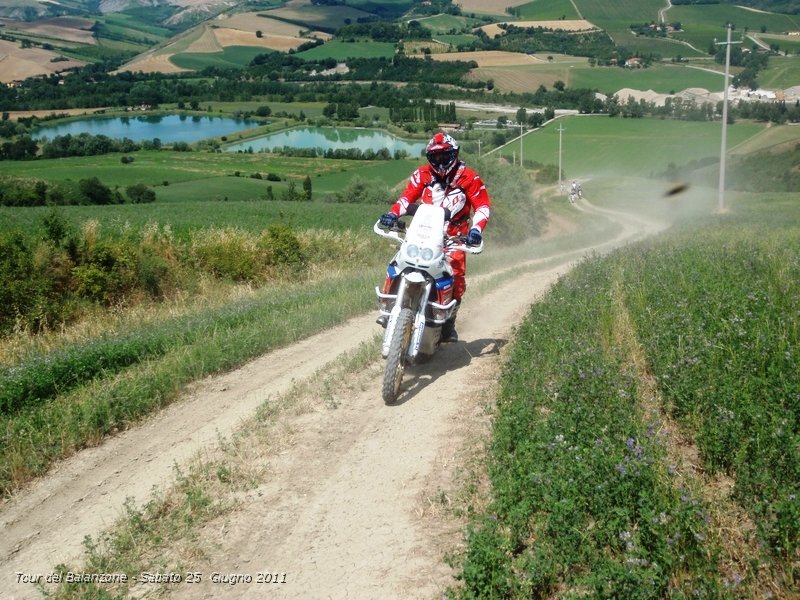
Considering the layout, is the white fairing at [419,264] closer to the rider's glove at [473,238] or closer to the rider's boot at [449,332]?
the rider's glove at [473,238]

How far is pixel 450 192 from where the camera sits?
8.55 m

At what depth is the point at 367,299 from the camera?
42.2 feet

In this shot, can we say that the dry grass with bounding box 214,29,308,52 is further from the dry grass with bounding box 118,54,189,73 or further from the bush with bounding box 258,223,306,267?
the bush with bounding box 258,223,306,267

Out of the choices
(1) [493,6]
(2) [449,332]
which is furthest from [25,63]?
(2) [449,332]

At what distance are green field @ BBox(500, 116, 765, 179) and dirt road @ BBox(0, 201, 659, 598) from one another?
65171mm

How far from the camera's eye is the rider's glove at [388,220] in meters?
8.36

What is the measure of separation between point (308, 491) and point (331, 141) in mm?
93903

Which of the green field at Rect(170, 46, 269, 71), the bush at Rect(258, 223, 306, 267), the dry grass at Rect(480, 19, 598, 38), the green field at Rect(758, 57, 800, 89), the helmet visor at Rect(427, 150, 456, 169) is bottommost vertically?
the bush at Rect(258, 223, 306, 267)

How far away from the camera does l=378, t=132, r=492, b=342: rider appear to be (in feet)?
27.3

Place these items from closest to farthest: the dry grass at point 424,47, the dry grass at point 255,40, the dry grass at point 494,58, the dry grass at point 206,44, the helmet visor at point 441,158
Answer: the helmet visor at point 441,158 < the dry grass at point 494,58 < the dry grass at point 424,47 < the dry grass at point 206,44 < the dry grass at point 255,40

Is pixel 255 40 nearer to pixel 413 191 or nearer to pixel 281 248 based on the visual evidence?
pixel 281 248

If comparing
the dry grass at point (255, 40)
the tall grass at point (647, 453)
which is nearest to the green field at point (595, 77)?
the dry grass at point (255, 40)

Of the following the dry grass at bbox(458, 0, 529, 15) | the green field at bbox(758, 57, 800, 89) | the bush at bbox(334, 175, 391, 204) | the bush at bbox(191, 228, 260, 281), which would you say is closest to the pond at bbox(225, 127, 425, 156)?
the bush at bbox(334, 175, 391, 204)

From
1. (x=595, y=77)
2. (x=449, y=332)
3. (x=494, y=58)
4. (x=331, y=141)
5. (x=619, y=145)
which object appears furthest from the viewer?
(x=494, y=58)
